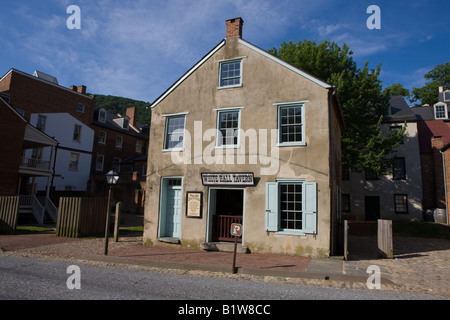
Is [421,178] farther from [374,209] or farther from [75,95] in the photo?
[75,95]

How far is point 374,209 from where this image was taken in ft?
90.8

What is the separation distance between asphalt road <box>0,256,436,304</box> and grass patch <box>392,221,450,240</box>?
1588 cm

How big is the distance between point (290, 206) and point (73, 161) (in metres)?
29.4

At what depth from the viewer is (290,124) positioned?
37.9 feet

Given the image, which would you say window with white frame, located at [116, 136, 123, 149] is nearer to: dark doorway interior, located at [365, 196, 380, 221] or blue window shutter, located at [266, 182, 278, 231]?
dark doorway interior, located at [365, 196, 380, 221]

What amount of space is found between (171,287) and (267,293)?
218 cm

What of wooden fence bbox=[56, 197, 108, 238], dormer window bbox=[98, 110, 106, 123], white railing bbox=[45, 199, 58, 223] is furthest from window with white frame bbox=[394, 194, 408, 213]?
dormer window bbox=[98, 110, 106, 123]

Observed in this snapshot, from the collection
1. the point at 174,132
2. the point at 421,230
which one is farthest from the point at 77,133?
the point at 421,230

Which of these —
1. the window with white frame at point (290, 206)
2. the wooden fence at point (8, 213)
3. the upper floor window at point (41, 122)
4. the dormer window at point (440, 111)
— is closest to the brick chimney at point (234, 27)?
the window with white frame at point (290, 206)

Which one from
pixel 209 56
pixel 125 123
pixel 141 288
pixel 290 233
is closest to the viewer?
pixel 141 288

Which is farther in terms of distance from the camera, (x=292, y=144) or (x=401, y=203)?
(x=401, y=203)

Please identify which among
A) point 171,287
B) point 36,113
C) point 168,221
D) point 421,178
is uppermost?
point 36,113

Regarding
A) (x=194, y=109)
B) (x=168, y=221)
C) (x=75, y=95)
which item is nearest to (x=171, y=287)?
(x=168, y=221)

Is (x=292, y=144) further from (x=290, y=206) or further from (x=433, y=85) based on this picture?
(x=433, y=85)
